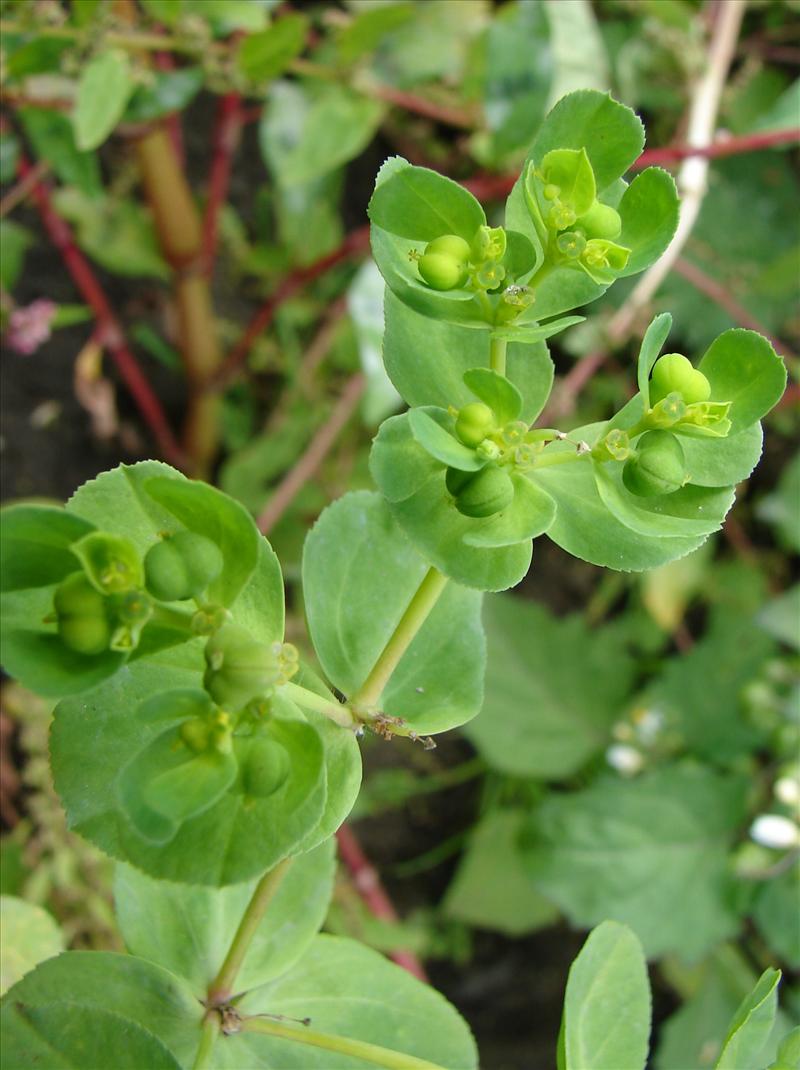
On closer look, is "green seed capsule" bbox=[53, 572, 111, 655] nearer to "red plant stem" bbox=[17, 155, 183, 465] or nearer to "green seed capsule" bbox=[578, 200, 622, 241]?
"green seed capsule" bbox=[578, 200, 622, 241]

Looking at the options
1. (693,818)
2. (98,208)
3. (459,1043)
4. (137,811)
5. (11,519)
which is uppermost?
(11,519)

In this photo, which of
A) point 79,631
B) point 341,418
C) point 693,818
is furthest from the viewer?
point 693,818

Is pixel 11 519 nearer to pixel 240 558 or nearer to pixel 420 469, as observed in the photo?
pixel 240 558

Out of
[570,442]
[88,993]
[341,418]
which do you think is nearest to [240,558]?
[570,442]

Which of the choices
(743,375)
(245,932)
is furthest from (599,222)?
(245,932)

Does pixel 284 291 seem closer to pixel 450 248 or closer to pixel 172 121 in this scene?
pixel 172 121

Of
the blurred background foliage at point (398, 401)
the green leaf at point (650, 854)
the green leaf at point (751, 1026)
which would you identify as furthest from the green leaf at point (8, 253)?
the green leaf at point (650, 854)

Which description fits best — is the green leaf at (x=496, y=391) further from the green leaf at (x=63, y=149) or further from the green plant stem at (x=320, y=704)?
the green leaf at (x=63, y=149)

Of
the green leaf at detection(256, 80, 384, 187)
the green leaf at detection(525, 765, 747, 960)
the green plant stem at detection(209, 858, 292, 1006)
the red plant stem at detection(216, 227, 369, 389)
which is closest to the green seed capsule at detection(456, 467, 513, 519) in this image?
the green plant stem at detection(209, 858, 292, 1006)
